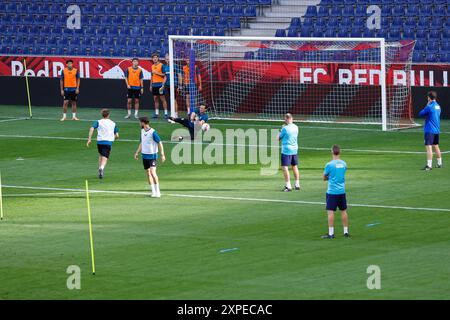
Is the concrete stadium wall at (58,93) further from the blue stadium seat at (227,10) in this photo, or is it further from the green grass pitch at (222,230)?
the green grass pitch at (222,230)

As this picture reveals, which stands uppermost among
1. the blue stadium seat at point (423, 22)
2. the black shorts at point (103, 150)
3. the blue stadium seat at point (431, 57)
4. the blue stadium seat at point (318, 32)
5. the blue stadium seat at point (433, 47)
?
the blue stadium seat at point (423, 22)

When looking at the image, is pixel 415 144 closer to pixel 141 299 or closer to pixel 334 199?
pixel 334 199

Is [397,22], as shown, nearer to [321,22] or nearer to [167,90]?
[321,22]

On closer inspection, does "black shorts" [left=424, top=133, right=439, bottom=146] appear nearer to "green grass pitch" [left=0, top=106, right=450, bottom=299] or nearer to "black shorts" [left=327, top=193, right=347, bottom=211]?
"green grass pitch" [left=0, top=106, right=450, bottom=299]

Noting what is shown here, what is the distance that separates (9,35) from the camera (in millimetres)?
52500

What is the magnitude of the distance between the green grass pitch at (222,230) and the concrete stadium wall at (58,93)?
1088cm

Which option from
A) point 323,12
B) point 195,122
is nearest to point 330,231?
point 195,122

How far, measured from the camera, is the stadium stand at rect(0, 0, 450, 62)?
43156 mm

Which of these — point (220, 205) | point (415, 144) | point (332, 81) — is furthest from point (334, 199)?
point (332, 81)

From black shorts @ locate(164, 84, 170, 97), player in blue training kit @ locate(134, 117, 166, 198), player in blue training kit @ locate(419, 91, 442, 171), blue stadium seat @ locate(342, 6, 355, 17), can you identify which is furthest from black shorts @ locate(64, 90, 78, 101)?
player in blue training kit @ locate(419, 91, 442, 171)

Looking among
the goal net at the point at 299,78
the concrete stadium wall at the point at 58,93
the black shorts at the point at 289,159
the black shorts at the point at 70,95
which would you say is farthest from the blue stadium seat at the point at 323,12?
the black shorts at the point at 289,159

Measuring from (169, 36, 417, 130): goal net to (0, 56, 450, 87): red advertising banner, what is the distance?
4 cm

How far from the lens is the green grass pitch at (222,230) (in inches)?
711

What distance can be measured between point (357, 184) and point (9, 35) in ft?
93.1
